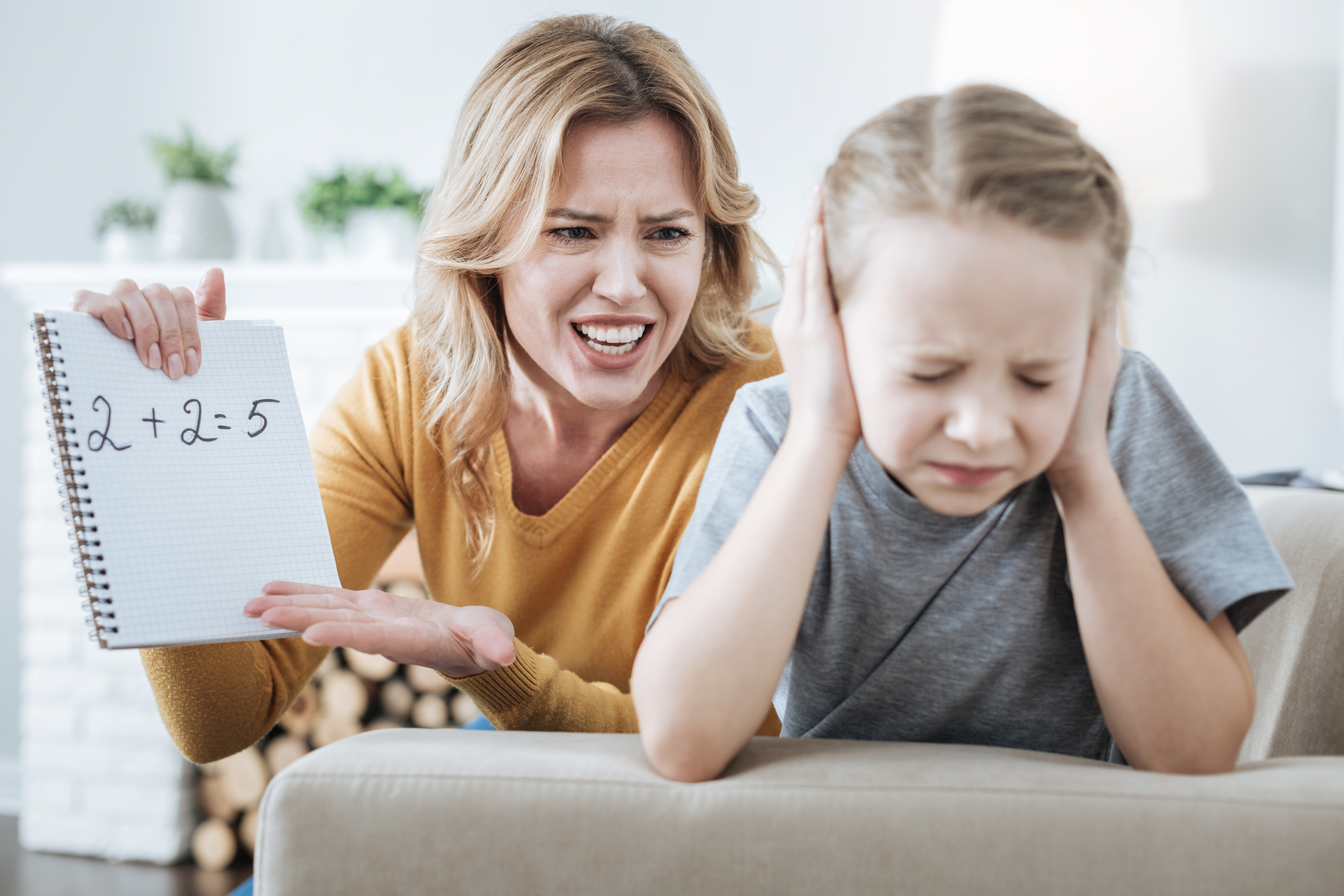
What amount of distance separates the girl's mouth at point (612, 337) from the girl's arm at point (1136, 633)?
52 centimetres

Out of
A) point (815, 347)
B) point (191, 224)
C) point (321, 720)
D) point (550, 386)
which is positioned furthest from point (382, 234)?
point (815, 347)

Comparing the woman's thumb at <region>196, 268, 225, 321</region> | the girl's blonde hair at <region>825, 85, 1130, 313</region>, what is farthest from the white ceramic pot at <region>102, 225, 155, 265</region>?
the girl's blonde hair at <region>825, 85, 1130, 313</region>

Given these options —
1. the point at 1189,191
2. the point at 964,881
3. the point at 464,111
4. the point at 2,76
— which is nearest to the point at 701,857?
the point at 964,881

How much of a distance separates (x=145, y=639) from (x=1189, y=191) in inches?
69.3

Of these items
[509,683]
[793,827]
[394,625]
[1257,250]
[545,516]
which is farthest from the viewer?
[1257,250]

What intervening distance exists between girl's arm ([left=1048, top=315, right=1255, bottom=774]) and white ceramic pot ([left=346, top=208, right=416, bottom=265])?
1736 mm

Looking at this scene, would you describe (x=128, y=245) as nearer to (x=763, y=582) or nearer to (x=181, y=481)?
(x=181, y=481)

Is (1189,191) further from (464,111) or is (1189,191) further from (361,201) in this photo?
(361,201)

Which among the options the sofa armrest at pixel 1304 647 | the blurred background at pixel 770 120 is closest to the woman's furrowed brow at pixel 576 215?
the sofa armrest at pixel 1304 647

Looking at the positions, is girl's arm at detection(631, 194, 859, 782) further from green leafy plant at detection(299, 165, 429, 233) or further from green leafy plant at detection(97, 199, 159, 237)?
green leafy plant at detection(97, 199, 159, 237)

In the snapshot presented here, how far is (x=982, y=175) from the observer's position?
0.58 metres

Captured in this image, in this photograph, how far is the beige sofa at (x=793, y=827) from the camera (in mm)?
553

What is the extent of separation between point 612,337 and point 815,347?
1.39 ft

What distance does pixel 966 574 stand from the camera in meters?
0.76
